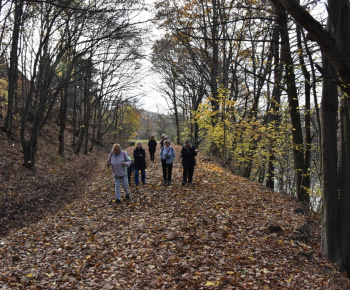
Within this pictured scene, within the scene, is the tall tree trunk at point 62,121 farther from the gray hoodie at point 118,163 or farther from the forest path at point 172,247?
the gray hoodie at point 118,163

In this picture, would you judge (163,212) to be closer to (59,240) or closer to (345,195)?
(59,240)

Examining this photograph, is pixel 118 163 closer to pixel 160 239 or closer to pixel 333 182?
pixel 160 239

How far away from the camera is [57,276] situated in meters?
5.17

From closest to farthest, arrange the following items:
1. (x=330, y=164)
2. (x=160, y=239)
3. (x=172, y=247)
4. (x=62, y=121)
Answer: (x=330, y=164) < (x=172, y=247) < (x=160, y=239) < (x=62, y=121)

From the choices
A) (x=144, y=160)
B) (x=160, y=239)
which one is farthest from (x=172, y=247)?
(x=144, y=160)

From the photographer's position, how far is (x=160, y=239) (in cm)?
670

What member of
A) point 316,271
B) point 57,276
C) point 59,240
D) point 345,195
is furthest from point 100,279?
point 345,195

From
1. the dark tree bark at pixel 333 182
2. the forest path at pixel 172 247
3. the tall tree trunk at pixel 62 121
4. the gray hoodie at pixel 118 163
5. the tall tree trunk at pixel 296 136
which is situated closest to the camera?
the forest path at pixel 172 247

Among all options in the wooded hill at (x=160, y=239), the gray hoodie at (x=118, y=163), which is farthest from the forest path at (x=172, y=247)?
the gray hoodie at (x=118, y=163)

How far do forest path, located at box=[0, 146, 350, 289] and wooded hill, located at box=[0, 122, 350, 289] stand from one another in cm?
2

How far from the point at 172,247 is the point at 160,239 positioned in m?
0.53

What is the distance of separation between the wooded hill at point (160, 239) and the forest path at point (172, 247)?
2 centimetres

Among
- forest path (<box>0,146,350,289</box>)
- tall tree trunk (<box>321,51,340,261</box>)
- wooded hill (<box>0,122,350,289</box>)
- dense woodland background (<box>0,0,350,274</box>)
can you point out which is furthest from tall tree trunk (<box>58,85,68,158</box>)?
tall tree trunk (<box>321,51,340,261</box>)

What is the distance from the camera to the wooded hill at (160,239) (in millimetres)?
5145
